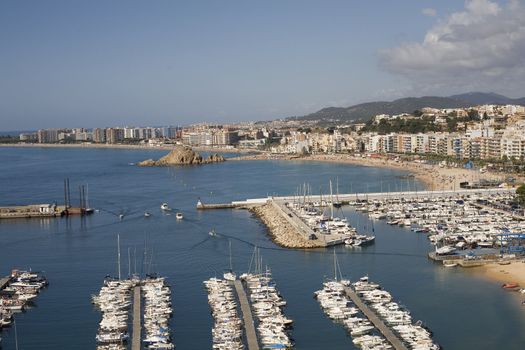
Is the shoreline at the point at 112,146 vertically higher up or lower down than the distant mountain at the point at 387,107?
lower down

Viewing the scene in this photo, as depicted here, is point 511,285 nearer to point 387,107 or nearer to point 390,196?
point 390,196

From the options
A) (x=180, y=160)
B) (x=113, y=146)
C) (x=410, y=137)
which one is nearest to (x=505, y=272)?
(x=410, y=137)

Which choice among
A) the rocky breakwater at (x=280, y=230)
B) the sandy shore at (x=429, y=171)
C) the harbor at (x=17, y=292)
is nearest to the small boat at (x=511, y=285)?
the rocky breakwater at (x=280, y=230)

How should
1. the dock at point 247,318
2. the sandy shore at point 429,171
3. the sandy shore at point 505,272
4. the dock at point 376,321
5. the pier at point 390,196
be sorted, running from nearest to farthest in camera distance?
the dock at point 376,321, the dock at point 247,318, the sandy shore at point 505,272, the pier at point 390,196, the sandy shore at point 429,171

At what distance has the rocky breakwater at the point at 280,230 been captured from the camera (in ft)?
61.1

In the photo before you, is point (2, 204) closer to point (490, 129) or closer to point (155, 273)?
point (155, 273)

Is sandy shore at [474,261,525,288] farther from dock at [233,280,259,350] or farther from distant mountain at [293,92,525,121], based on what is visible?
distant mountain at [293,92,525,121]

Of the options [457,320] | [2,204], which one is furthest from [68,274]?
[2,204]

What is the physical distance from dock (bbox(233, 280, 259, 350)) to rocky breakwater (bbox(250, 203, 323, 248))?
13.6 feet

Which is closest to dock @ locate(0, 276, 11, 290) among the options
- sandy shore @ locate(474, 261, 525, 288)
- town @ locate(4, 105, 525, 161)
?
sandy shore @ locate(474, 261, 525, 288)

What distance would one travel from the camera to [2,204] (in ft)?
98.8

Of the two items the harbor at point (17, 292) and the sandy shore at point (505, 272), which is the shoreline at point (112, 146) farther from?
the sandy shore at point (505, 272)

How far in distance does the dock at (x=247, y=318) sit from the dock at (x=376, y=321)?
6.86 ft

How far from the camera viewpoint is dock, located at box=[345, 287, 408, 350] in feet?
35.5
